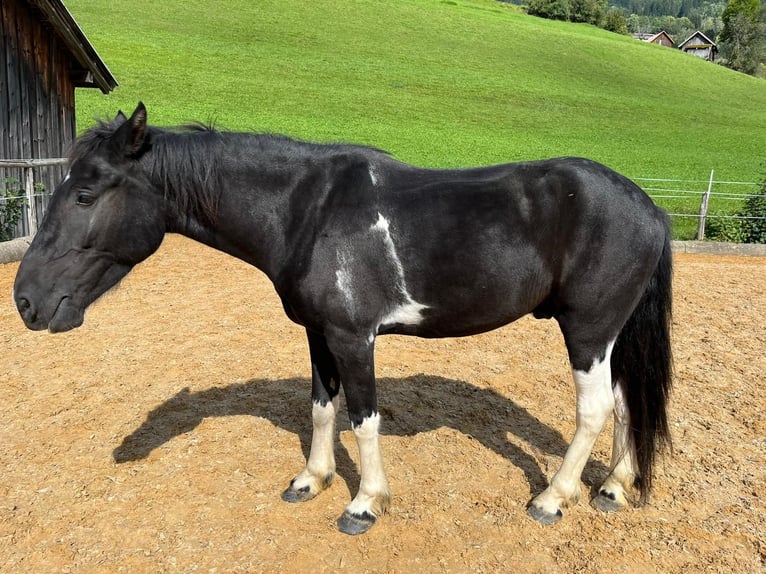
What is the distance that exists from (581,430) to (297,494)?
1715mm

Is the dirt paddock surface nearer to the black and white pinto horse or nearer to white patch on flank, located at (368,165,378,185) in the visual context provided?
the black and white pinto horse

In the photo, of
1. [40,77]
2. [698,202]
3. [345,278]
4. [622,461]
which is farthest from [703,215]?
[40,77]

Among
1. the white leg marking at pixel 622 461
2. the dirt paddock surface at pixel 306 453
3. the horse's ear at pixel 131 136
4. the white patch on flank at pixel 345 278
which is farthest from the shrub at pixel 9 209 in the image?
the white leg marking at pixel 622 461

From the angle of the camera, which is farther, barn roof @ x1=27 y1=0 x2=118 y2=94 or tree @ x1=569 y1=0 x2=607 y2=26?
tree @ x1=569 y1=0 x2=607 y2=26

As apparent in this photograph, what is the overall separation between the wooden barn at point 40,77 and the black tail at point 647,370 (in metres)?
9.49

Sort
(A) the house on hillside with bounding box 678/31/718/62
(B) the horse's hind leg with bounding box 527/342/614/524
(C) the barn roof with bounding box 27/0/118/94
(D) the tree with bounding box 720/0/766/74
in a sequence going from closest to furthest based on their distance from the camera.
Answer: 1. (B) the horse's hind leg with bounding box 527/342/614/524
2. (C) the barn roof with bounding box 27/0/118/94
3. (D) the tree with bounding box 720/0/766/74
4. (A) the house on hillside with bounding box 678/31/718/62

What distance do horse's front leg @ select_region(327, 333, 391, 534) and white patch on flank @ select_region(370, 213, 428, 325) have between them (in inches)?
7.4

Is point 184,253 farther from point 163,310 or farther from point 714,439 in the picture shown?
point 714,439

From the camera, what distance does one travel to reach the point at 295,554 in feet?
9.77

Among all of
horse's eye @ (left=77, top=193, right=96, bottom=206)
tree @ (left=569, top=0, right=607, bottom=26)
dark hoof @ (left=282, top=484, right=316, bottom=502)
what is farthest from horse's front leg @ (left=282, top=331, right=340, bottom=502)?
tree @ (left=569, top=0, right=607, bottom=26)

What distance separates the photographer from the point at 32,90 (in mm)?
10070

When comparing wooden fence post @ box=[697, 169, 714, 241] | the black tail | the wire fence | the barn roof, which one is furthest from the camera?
the wire fence

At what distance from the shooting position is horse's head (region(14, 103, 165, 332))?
9.18ft

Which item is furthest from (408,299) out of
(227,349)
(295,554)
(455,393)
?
(227,349)
